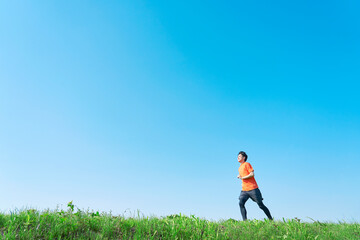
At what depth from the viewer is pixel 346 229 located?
22.9 feet

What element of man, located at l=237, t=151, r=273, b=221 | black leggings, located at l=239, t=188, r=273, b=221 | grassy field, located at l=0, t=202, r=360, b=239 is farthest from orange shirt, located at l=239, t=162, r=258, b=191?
grassy field, located at l=0, t=202, r=360, b=239

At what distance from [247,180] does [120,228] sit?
214 inches

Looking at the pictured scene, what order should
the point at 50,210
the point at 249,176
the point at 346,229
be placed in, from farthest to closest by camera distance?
the point at 249,176, the point at 346,229, the point at 50,210

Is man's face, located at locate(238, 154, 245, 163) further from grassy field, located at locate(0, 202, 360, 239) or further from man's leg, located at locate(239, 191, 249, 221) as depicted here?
grassy field, located at locate(0, 202, 360, 239)

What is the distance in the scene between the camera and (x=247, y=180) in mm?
9633

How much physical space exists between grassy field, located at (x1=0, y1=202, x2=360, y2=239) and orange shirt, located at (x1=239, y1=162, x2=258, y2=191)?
268cm

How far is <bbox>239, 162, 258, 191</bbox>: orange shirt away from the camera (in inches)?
374

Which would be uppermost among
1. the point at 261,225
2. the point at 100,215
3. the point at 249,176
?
the point at 249,176

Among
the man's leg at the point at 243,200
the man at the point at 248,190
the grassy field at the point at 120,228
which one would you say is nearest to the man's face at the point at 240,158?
the man at the point at 248,190

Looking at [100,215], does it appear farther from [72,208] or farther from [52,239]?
[52,239]

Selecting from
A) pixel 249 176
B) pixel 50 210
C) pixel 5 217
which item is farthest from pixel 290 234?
pixel 5 217

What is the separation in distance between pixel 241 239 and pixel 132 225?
226 cm

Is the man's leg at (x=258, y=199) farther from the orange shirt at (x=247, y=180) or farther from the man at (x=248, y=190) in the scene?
the orange shirt at (x=247, y=180)

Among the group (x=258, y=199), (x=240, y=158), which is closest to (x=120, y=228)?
(x=258, y=199)
